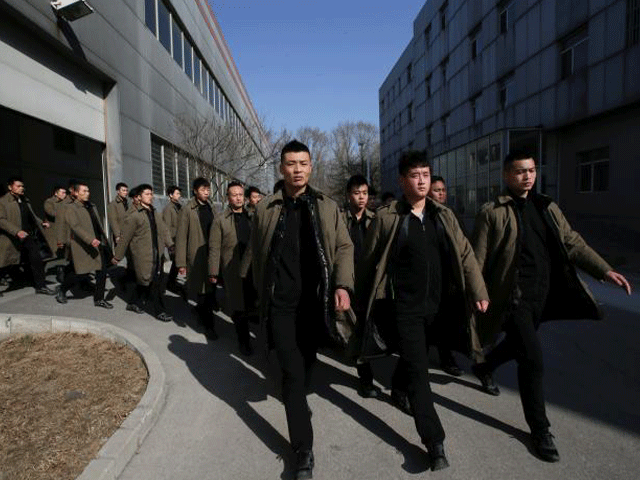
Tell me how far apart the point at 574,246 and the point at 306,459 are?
2.40 meters

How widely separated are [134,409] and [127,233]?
341 centimetres

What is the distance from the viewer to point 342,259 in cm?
341

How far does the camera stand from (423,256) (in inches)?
131

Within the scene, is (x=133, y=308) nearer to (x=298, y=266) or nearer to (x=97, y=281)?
(x=97, y=281)

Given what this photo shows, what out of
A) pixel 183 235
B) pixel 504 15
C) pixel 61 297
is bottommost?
pixel 61 297

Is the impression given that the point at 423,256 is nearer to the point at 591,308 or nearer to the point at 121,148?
the point at 591,308

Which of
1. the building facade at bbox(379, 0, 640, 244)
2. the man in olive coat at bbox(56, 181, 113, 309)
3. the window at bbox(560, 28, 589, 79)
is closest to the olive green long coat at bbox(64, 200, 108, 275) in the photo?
the man in olive coat at bbox(56, 181, 113, 309)

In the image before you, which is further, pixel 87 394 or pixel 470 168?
pixel 470 168

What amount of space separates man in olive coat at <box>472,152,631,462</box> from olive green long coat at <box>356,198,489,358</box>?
0.51 ft

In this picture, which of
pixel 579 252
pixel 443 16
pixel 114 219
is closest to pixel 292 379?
pixel 579 252

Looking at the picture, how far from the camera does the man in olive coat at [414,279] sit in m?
3.28

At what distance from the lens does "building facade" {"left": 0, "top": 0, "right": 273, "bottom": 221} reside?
8305 mm

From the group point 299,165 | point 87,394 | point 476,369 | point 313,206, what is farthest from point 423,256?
point 87,394

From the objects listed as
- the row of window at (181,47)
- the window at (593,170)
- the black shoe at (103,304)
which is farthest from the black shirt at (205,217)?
the window at (593,170)
